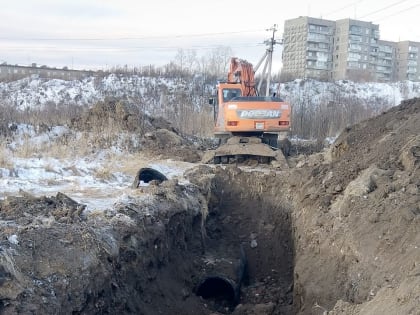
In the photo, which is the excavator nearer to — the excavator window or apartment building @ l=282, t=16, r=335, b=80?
the excavator window

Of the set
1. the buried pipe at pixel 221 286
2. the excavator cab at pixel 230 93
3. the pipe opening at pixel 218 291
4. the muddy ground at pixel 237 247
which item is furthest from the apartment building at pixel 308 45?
the pipe opening at pixel 218 291

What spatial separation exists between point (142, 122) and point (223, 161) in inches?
161

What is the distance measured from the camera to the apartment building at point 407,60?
7694 cm

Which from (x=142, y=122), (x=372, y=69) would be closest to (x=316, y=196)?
(x=142, y=122)

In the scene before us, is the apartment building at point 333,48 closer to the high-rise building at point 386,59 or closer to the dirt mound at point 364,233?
the high-rise building at point 386,59

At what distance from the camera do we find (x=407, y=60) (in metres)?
78.7

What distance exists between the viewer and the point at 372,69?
242 ft

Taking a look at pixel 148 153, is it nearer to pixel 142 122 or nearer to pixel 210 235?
pixel 142 122

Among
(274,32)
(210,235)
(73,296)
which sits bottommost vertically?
(210,235)

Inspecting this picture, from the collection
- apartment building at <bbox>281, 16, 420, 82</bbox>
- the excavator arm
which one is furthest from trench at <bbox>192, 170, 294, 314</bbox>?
apartment building at <bbox>281, 16, 420, 82</bbox>

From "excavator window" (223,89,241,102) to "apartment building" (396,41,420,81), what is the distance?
216 ft

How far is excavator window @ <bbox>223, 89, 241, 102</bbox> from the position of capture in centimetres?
1692

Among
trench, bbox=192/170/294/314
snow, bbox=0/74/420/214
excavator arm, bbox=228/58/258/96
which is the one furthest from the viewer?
excavator arm, bbox=228/58/258/96

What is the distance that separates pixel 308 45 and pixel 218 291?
63.0 metres
